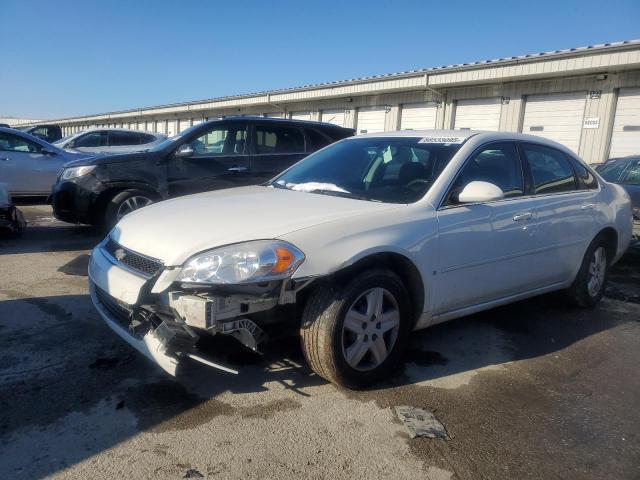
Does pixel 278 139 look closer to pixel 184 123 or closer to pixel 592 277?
pixel 592 277

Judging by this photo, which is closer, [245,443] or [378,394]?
[245,443]

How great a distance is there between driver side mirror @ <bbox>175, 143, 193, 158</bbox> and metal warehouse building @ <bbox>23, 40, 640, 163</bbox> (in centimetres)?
1047

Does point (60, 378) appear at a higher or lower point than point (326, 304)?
lower

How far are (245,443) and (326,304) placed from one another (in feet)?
2.62

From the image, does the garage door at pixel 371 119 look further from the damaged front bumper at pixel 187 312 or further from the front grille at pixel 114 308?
the damaged front bumper at pixel 187 312

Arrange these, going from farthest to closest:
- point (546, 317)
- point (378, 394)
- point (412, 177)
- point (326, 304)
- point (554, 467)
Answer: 1. point (546, 317)
2. point (412, 177)
3. point (378, 394)
4. point (326, 304)
5. point (554, 467)

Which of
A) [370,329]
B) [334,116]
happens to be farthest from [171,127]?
[370,329]

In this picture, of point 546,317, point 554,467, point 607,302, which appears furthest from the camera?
point 607,302

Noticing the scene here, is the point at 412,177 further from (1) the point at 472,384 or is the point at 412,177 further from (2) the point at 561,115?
(2) the point at 561,115

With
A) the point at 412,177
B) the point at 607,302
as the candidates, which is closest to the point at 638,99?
the point at 607,302

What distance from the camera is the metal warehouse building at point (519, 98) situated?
40.7 ft

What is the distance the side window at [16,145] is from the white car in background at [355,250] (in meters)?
6.55

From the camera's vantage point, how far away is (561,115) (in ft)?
45.2

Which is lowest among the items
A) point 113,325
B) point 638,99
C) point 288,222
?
point 113,325
